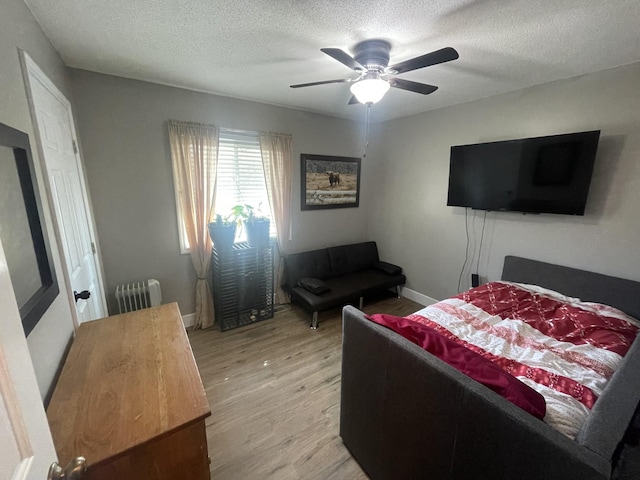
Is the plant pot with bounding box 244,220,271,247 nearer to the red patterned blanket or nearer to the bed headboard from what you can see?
the red patterned blanket

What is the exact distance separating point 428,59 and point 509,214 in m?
1.99

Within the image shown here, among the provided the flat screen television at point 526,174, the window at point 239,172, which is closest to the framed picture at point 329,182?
the window at point 239,172

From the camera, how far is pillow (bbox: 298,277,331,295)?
3.09 m

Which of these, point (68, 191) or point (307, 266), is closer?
point (68, 191)

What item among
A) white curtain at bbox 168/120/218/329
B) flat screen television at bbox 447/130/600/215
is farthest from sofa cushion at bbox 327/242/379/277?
white curtain at bbox 168/120/218/329

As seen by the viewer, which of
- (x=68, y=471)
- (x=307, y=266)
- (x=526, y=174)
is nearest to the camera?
(x=68, y=471)

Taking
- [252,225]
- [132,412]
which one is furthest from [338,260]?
[132,412]

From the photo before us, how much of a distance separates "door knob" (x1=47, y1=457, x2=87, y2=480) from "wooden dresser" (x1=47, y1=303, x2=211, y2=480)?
20cm

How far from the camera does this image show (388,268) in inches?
149

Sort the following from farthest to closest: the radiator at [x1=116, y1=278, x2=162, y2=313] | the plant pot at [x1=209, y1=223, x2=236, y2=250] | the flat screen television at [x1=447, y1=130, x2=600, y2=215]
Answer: the plant pot at [x1=209, y1=223, x2=236, y2=250] → the radiator at [x1=116, y1=278, x2=162, y2=313] → the flat screen television at [x1=447, y1=130, x2=600, y2=215]

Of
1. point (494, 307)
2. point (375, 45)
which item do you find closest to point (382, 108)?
point (375, 45)

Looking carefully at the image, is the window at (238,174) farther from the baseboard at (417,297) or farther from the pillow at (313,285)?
the baseboard at (417,297)

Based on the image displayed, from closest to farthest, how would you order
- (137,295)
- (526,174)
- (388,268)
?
1. (526,174)
2. (137,295)
3. (388,268)

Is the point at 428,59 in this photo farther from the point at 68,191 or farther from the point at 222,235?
the point at 68,191
